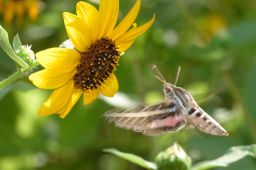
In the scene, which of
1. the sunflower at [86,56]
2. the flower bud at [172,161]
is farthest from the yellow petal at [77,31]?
the flower bud at [172,161]

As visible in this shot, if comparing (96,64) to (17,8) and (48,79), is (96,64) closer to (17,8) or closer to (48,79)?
(48,79)

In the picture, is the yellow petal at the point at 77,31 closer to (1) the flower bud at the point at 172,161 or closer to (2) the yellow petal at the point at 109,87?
(2) the yellow petal at the point at 109,87

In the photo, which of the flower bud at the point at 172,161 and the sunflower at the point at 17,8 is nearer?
the flower bud at the point at 172,161

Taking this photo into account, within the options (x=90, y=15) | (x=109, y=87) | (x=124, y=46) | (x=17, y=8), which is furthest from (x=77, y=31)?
(x=17, y=8)

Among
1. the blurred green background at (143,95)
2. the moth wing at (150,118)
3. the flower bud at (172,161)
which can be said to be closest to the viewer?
the moth wing at (150,118)

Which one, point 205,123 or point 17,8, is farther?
point 17,8

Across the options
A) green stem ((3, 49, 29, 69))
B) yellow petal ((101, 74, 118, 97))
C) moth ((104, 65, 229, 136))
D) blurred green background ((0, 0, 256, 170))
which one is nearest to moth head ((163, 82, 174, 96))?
moth ((104, 65, 229, 136))

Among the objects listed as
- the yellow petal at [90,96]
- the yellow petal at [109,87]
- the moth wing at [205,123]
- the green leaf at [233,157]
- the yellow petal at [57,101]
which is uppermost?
the yellow petal at [57,101]

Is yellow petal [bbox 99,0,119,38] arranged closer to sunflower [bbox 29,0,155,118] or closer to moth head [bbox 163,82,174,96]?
sunflower [bbox 29,0,155,118]
